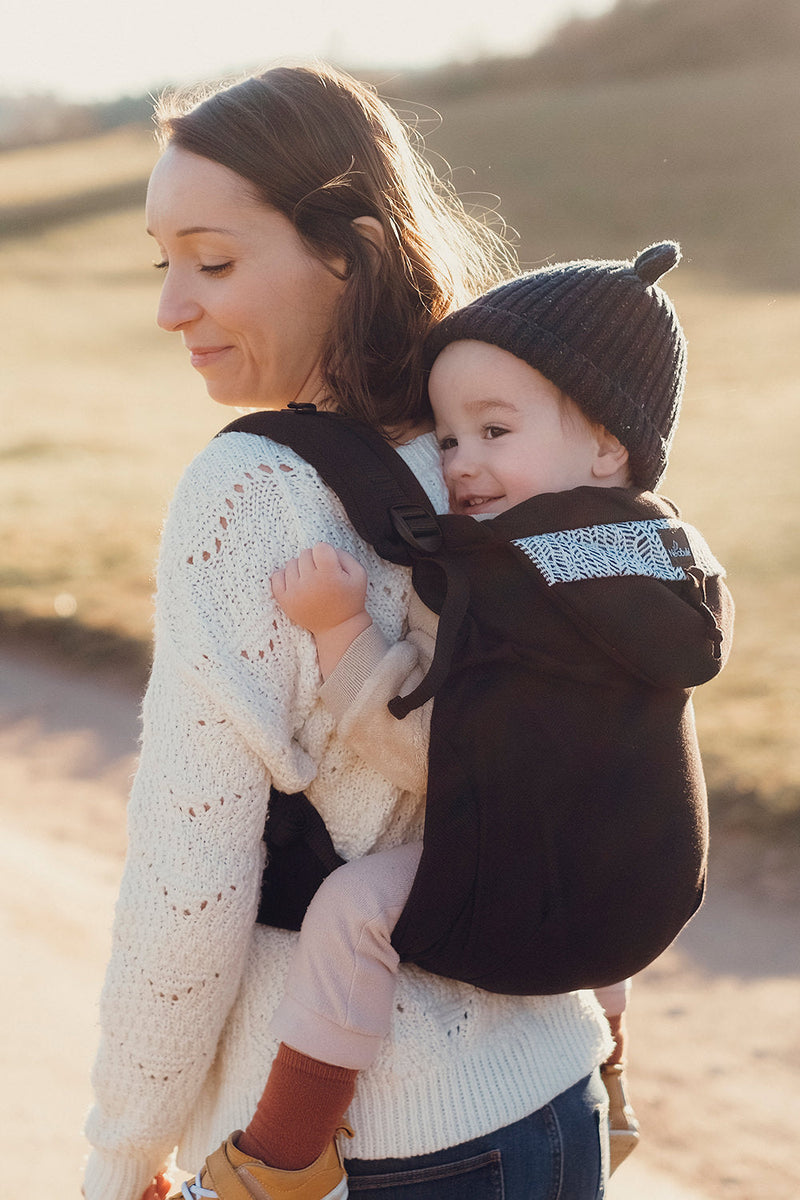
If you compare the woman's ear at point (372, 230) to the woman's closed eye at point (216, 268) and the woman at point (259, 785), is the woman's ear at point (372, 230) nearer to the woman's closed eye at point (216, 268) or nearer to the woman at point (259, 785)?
the woman at point (259, 785)

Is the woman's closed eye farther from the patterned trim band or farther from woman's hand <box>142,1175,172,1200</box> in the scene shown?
woman's hand <box>142,1175,172,1200</box>

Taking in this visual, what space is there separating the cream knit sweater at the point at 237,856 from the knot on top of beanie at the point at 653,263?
2.02ft

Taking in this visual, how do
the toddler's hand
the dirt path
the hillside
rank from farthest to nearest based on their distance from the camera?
the hillside
the dirt path
the toddler's hand

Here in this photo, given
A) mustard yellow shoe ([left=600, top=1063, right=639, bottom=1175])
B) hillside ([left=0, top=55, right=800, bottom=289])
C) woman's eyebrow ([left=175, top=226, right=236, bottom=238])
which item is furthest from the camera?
hillside ([left=0, top=55, right=800, bottom=289])

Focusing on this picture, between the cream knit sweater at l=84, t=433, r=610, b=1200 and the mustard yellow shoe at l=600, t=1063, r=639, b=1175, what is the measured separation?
0.42m

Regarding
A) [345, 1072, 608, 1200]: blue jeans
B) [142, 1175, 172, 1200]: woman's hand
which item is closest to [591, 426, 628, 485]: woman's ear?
[345, 1072, 608, 1200]: blue jeans

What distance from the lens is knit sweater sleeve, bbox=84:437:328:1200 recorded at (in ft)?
4.18

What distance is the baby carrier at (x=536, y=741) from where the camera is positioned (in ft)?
4.10

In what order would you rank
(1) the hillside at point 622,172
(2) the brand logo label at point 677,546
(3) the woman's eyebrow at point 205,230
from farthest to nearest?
(1) the hillside at point 622,172
(3) the woman's eyebrow at point 205,230
(2) the brand logo label at point 677,546

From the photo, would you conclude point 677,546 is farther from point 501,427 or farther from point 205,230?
point 205,230

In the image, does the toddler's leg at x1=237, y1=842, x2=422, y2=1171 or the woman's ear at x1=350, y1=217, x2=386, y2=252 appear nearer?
the toddler's leg at x1=237, y1=842, x2=422, y2=1171

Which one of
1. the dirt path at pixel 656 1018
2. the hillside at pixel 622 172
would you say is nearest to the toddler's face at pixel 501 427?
the dirt path at pixel 656 1018

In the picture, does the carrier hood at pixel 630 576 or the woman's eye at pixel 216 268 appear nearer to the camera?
the carrier hood at pixel 630 576

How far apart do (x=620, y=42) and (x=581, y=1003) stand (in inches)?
1523
